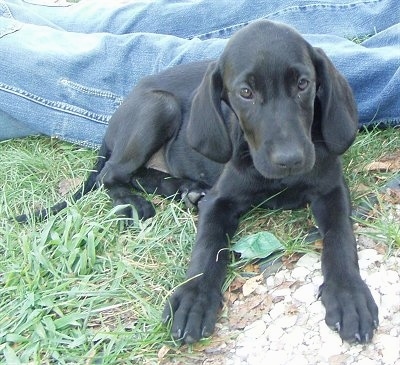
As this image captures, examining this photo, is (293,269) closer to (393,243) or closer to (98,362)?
(393,243)

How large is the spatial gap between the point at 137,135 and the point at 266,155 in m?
1.13

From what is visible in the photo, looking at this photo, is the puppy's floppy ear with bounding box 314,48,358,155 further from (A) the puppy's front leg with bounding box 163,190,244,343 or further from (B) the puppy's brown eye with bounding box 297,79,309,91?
(A) the puppy's front leg with bounding box 163,190,244,343

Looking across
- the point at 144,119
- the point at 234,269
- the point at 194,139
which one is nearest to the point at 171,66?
the point at 144,119

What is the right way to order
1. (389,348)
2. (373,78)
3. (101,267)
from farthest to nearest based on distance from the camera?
(373,78) → (101,267) → (389,348)

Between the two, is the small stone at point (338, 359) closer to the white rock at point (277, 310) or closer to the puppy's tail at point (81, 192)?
the white rock at point (277, 310)

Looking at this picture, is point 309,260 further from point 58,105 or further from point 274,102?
point 58,105

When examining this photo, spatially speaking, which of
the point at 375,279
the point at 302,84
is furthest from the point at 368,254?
the point at 302,84

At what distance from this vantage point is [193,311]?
2.64m

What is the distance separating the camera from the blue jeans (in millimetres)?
3887

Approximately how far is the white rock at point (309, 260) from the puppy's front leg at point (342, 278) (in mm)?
104

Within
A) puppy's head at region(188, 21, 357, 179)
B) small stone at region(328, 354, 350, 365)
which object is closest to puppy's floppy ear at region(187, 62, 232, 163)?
puppy's head at region(188, 21, 357, 179)

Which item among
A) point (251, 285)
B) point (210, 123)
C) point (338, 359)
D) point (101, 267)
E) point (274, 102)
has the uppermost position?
point (274, 102)

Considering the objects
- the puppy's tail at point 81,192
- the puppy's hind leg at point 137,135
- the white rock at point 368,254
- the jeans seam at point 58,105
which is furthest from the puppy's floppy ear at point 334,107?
the jeans seam at point 58,105

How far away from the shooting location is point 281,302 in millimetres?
2799
